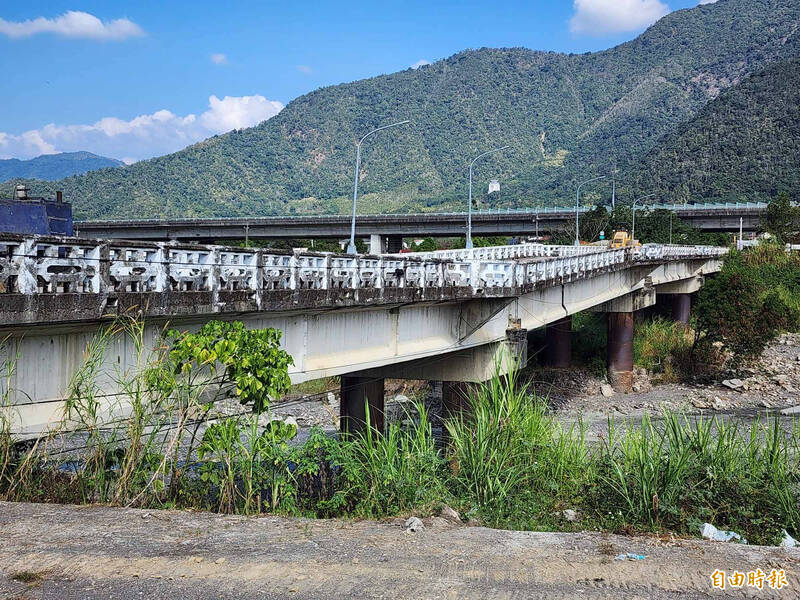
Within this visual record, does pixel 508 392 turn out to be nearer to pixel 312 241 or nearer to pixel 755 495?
pixel 755 495

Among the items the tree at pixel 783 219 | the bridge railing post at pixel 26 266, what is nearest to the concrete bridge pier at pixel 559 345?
the bridge railing post at pixel 26 266

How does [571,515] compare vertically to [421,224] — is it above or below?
below

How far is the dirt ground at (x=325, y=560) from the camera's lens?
6.62 metres

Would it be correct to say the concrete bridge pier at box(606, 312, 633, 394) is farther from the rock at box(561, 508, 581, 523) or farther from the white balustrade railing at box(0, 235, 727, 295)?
the rock at box(561, 508, 581, 523)

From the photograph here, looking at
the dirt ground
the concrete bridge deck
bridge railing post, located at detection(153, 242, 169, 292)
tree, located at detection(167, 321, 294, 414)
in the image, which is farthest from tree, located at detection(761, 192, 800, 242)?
the dirt ground

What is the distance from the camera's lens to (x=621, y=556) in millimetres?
7766

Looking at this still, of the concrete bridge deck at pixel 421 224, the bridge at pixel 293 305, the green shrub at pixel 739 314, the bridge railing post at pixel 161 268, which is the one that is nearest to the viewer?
the bridge at pixel 293 305

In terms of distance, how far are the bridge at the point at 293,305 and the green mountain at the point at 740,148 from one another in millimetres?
103117

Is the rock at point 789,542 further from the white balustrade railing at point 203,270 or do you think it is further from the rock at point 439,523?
the white balustrade railing at point 203,270

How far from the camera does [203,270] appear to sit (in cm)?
1164

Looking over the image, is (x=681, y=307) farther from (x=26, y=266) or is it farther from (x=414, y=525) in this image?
(x=26, y=266)

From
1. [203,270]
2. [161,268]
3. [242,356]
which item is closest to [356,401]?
[203,270]

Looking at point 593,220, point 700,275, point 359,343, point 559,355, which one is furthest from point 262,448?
point 593,220

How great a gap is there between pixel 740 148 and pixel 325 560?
468 ft
